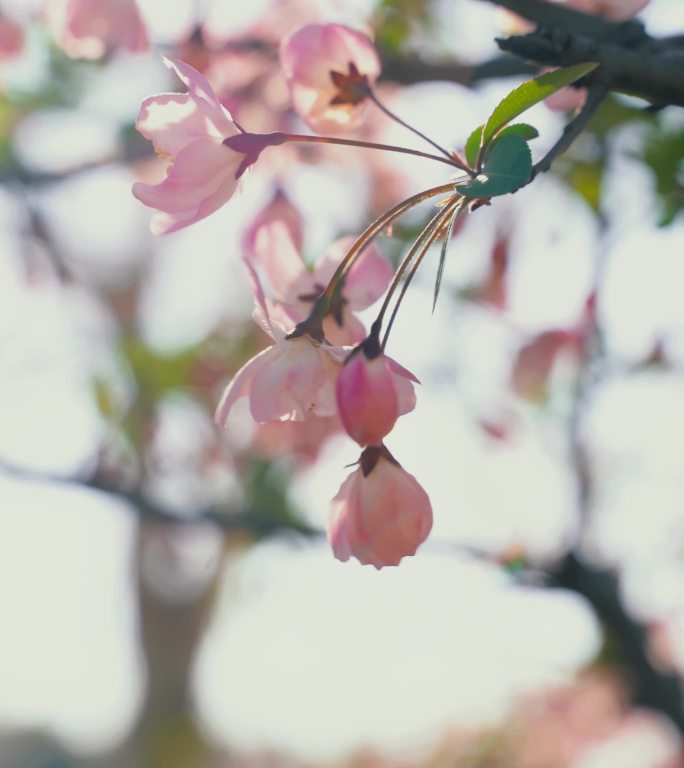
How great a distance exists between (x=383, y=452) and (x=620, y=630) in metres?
1.54

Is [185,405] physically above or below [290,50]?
below

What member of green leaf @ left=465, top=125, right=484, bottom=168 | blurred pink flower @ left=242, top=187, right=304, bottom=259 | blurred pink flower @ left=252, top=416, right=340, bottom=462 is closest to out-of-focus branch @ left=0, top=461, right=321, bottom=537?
blurred pink flower @ left=252, top=416, right=340, bottom=462

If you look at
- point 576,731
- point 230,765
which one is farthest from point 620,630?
point 230,765

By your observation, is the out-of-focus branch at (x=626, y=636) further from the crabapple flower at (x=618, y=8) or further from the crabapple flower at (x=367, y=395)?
the crabapple flower at (x=367, y=395)

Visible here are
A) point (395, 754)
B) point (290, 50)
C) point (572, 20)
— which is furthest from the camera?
point (395, 754)

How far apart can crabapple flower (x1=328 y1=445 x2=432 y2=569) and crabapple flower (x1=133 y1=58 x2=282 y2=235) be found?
0.21 m

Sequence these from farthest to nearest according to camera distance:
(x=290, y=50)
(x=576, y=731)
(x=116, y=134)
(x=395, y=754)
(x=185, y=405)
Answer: (x=395, y=754) → (x=576, y=731) → (x=185, y=405) → (x=116, y=134) → (x=290, y=50)

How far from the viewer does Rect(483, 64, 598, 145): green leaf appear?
0.63 meters

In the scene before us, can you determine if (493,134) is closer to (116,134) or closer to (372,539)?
(372,539)

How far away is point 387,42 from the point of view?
1.46 metres

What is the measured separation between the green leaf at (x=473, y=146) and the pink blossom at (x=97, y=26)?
0.75m

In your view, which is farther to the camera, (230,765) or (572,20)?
(230,765)

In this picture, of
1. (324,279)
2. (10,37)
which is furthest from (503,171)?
(10,37)

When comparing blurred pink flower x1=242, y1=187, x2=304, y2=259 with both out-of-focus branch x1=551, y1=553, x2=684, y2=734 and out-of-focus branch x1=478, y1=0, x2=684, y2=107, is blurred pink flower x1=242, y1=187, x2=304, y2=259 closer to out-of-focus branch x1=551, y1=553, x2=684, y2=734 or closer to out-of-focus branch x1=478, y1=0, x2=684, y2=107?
out-of-focus branch x1=478, y1=0, x2=684, y2=107
